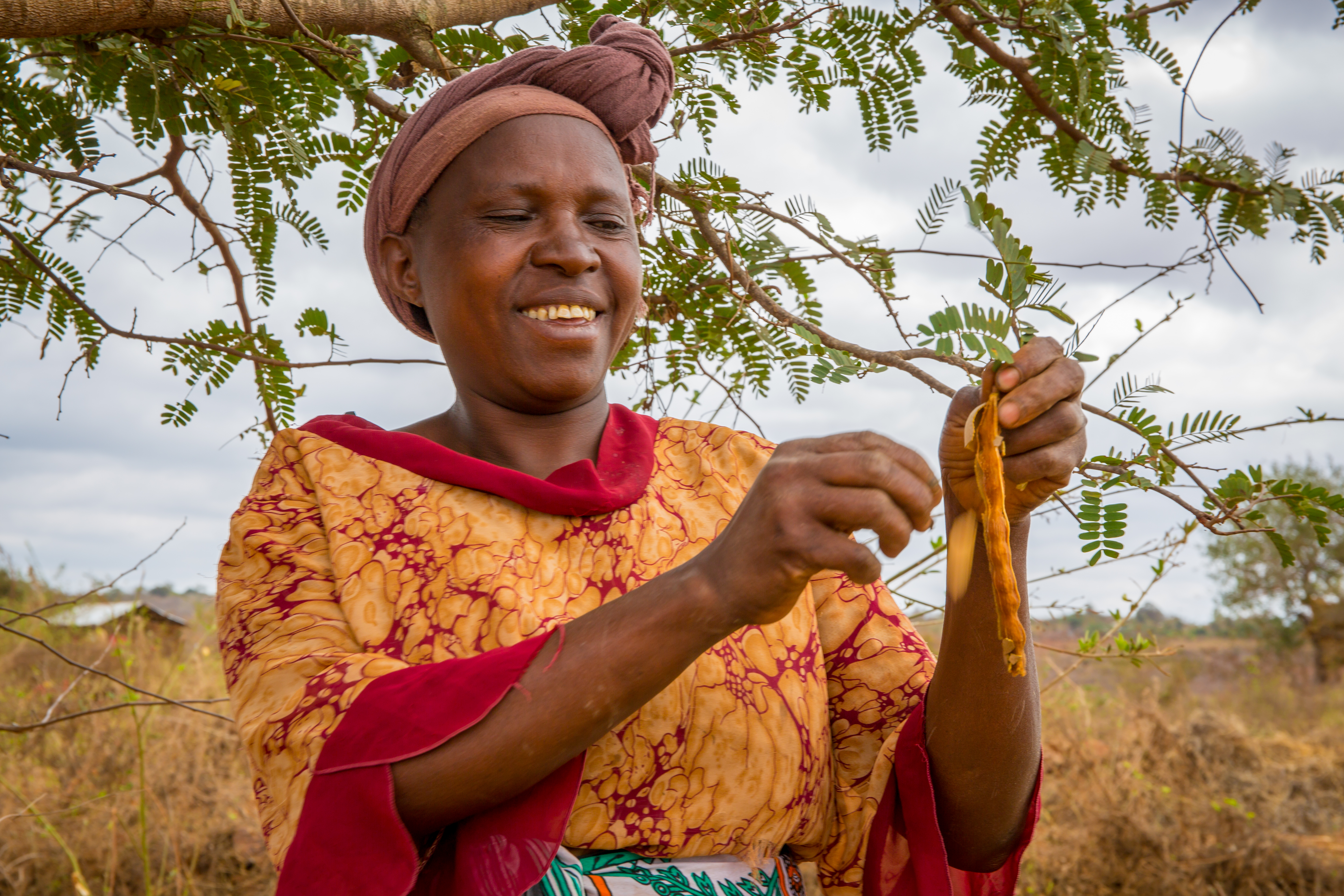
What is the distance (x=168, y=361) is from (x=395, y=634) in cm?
145

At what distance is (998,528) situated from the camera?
1014 mm

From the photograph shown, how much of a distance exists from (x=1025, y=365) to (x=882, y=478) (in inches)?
7.5

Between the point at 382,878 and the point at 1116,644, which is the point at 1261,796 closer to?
the point at 1116,644

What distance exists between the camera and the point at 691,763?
1324 mm

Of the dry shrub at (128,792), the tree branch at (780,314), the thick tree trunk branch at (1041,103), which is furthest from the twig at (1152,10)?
the dry shrub at (128,792)

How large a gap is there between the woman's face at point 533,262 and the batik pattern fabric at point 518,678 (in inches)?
5.8

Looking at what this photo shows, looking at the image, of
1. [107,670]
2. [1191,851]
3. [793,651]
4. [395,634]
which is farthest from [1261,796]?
[107,670]

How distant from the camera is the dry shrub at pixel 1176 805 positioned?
481cm

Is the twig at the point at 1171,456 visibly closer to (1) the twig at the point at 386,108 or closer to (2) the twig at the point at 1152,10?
(2) the twig at the point at 1152,10

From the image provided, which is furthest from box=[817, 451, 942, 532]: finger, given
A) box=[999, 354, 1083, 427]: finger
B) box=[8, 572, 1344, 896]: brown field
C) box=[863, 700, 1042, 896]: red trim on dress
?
box=[8, 572, 1344, 896]: brown field

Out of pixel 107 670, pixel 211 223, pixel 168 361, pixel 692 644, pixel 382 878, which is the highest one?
pixel 211 223

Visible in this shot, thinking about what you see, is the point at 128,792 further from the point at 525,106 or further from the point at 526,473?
the point at 525,106

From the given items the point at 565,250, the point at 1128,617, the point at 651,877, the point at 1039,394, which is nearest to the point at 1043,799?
the point at 1128,617

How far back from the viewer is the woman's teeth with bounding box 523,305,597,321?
4.85 ft
